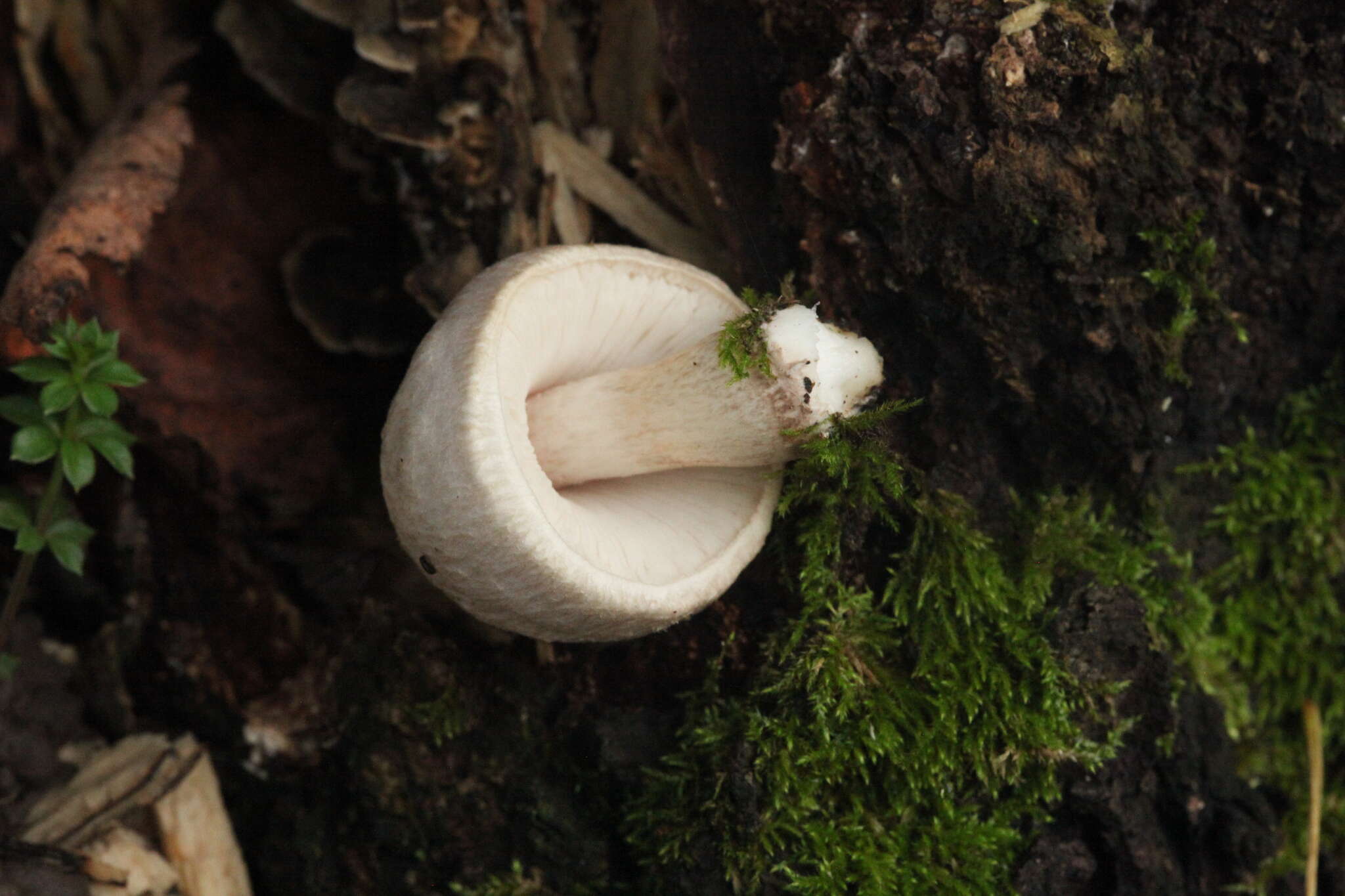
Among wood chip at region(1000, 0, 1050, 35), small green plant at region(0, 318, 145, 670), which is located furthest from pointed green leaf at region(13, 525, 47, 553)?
wood chip at region(1000, 0, 1050, 35)

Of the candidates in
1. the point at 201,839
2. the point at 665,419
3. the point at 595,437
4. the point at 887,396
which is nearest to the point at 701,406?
the point at 665,419

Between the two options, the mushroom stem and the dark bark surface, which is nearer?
the mushroom stem

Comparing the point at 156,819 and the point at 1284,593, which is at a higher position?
the point at 1284,593

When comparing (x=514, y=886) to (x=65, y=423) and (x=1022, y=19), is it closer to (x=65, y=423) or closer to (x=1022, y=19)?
(x=65, y=423)

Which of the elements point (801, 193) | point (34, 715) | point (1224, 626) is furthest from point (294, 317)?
point (1224, 626)

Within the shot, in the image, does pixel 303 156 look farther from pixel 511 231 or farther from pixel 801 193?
pixel 801 193

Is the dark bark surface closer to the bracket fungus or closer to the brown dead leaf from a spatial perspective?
the brown dead leaf

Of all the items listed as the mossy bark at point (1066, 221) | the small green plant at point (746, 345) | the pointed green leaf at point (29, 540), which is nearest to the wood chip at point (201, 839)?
the pointed green leaf at point (29, 540)
